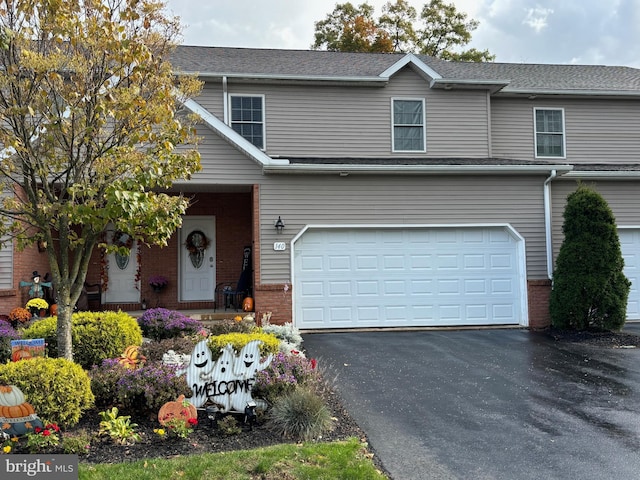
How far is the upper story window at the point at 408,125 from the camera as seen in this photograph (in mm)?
12820

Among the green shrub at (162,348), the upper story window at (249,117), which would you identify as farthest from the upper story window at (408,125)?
the green shrub at (162,348)

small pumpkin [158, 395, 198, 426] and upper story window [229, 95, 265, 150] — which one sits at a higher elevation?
upper story window [229, 95, 265, 150]

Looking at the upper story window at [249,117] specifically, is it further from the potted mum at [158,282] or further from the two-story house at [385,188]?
the potted mum at [158,282]

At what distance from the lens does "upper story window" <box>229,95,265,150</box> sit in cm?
1261

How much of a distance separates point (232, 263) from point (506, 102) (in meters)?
8.95

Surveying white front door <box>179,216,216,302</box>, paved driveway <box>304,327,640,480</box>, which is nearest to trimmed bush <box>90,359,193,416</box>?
paved driveway <box>304,327,640,480</box>

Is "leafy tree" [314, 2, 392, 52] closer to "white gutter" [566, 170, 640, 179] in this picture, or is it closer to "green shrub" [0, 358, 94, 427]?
"white gutter" [566, 170, 640, 179]

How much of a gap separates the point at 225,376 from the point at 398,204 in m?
7.11

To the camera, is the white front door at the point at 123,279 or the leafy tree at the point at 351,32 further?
the leafy tree at the point at 351,32

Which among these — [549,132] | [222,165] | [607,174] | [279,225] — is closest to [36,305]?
[222,165]

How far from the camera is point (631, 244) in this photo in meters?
12.0

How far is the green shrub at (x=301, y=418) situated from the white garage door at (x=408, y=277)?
6153 mm

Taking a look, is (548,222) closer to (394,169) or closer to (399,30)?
(394,169)

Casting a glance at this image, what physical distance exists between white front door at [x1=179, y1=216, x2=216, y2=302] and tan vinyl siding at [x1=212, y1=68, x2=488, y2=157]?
280 cm
